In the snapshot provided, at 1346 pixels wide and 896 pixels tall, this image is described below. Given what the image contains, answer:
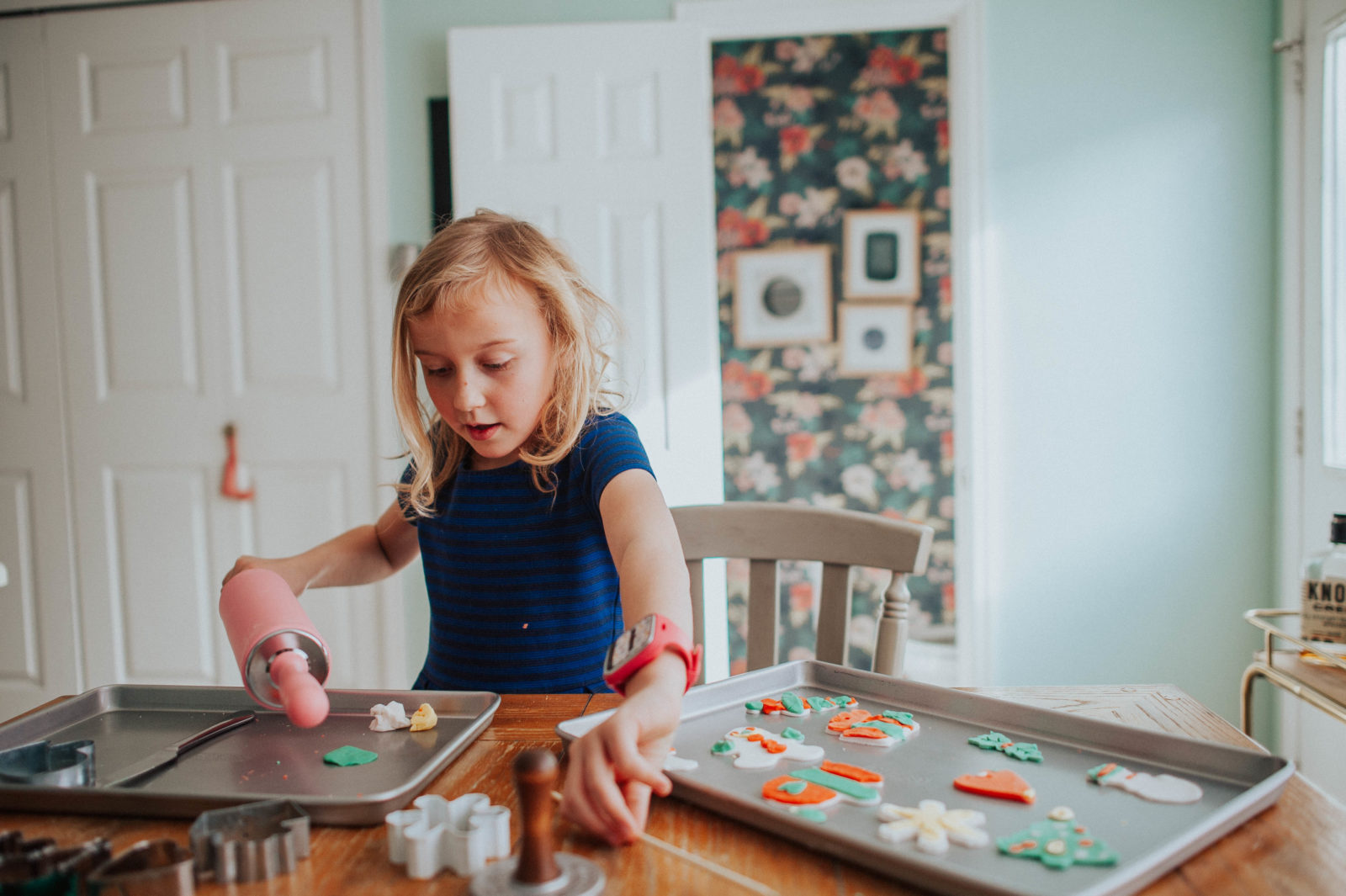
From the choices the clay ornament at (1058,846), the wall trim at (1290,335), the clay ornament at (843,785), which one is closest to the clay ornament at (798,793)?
the clay ornament at (843,785)

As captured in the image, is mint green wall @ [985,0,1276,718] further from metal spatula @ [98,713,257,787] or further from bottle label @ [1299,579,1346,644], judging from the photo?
metal spatula @ [98,713,257,787]

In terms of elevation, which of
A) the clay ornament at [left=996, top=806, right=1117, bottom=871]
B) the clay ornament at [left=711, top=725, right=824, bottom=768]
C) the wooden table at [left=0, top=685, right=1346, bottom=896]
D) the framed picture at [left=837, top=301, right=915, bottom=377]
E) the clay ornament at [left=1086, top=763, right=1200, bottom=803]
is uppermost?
the framed picture at [left=837, top=301, right=915, bottom=377]

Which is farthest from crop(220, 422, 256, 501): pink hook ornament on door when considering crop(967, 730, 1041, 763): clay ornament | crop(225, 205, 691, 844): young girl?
crop(967, 730, 1041, 763): clay ornament

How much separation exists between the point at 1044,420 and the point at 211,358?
8.05 ft

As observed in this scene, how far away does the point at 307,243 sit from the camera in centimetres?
260

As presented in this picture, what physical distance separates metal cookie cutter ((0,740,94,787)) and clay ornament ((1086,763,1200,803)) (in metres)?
0.75

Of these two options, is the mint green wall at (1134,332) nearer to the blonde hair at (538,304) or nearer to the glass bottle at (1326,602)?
the glass bottle at (1326,602)

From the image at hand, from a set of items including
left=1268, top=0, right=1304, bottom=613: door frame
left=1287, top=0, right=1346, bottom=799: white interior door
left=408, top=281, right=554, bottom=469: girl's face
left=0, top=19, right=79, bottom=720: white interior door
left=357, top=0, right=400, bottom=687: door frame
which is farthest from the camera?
left=0, top=19, right=79, bottom=720: white interior door

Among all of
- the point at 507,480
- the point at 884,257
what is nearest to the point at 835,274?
the point at 884,257

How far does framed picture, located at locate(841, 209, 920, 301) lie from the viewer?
350 cm

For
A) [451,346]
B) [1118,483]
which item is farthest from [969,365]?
[451,346]

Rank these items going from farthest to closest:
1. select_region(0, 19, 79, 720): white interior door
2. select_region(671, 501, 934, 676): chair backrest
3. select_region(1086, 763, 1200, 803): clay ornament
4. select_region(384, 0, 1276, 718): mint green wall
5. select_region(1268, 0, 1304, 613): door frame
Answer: select_region(0, 19, 79, 720): white interior door
select_region(384, 0, 1276, 718): mint green wall
select_region(1268, 0, 1304, 613): door frame
select_region(671, 501, 934, 676): chair backrest
select_region(1086, 763, 1200, 803): clay ornament

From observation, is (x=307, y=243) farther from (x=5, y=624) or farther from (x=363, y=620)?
(x=5, y=624)

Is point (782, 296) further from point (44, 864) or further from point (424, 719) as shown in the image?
point (44, 864)
